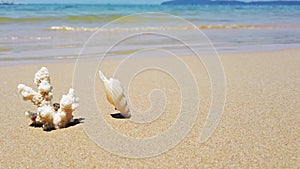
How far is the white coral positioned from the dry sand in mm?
86

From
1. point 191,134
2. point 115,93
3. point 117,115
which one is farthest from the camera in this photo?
point 117,115

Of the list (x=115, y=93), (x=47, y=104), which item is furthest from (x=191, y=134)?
(x=47, y=104)

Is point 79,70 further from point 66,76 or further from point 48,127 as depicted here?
point 48,127

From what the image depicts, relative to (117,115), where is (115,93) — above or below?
above

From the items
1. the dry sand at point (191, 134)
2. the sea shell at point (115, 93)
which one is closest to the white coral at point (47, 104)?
the dry sand at point (191, 134)

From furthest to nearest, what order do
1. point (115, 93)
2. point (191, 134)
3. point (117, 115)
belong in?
point (117, 115) → point (115, 93) → point (191, 134)

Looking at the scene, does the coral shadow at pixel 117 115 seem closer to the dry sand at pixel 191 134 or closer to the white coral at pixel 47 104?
the dry sand at pixel 191 134

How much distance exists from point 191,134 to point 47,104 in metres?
1.10

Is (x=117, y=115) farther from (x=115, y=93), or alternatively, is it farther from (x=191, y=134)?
(x=191, y=134)

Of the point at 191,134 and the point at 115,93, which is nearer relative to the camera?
the point at 191,134

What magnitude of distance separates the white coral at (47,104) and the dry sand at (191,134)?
9 centimetres

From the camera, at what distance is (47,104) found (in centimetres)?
314

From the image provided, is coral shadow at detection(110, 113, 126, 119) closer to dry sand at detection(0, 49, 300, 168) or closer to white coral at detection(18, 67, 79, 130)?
dry sand at detection(0, 49, 300, 168)

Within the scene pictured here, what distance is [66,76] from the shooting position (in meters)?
5.56
